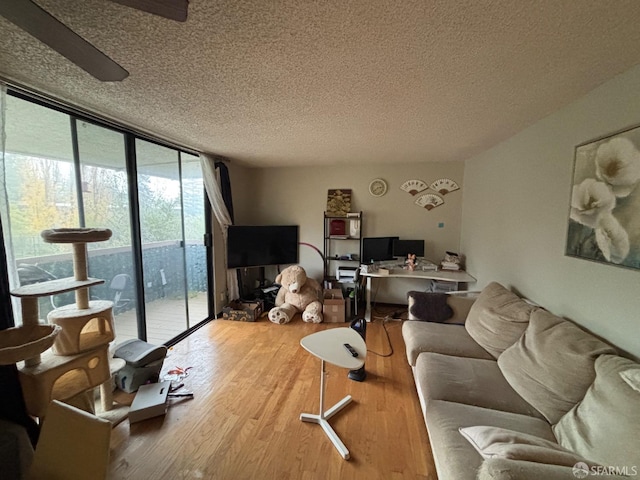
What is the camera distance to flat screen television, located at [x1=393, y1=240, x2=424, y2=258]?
3.77m

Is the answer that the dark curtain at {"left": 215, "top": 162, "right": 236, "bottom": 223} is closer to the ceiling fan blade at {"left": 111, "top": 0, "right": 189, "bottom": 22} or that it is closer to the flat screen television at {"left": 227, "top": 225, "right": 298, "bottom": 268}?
the flat screen television at {"left": 227, "top": 225, "right": 298, "bottom": 268}

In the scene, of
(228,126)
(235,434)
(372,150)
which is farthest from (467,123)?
(235,434)

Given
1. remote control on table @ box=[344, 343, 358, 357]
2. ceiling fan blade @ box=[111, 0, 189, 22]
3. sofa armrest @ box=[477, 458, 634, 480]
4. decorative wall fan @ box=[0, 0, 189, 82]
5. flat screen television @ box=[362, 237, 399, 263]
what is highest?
decorative wall fan @ box=[0, 0, 189, 82]

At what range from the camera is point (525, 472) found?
0.81 m

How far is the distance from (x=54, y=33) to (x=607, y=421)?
260 cm

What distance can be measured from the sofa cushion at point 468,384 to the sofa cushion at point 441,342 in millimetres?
117

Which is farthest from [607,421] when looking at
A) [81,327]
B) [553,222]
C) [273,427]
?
[81,327]

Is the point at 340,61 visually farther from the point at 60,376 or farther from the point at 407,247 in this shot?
the point at 407,247

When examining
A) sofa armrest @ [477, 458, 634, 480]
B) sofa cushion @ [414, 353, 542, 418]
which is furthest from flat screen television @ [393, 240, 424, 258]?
sofa armrest @ [477, 458, 634, 480]

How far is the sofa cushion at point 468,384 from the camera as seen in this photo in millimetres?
1427

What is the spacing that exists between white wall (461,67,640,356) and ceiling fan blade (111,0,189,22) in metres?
2.09

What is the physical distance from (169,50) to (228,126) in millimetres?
1057

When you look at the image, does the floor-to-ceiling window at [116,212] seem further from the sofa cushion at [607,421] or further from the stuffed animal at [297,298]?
the sofa cushion at [607,421]

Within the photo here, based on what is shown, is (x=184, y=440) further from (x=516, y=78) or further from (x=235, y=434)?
(x=516, y=78)
